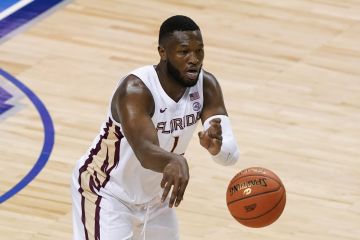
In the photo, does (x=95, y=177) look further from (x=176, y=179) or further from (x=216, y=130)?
(x=176, y=179)

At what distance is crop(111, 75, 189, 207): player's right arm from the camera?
639 cm

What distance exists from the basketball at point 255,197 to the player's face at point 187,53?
741 mm

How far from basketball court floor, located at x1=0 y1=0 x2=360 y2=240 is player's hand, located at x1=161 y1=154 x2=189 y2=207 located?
10.1 ft

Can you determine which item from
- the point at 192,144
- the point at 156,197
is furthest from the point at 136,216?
the point at 192,144

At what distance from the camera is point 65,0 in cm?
1393

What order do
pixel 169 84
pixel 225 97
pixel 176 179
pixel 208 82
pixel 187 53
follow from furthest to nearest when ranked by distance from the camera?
pixel 225 97 < pixel 208 82 < pixel 169 84 < pixel 187 53 < pixel 176 179

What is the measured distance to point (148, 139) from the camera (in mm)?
6848

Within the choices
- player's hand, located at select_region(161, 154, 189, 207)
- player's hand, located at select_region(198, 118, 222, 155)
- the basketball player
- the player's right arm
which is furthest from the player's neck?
player's hand, located at select_region(161, 154, 189, 207)

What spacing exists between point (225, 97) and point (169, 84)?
458cm

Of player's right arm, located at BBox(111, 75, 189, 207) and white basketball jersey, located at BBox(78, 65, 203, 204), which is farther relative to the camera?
white basketball jersey, located at BBox(78, 65, 203, 204)

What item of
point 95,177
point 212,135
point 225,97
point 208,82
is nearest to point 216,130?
point 212,135

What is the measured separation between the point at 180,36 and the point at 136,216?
1187mm

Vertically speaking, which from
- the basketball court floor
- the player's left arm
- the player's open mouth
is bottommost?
the basketball court floor

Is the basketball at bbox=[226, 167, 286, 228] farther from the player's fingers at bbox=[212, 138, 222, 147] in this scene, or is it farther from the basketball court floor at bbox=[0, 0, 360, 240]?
the basketball court floor at bbox=[0, 0, 360, 240]
